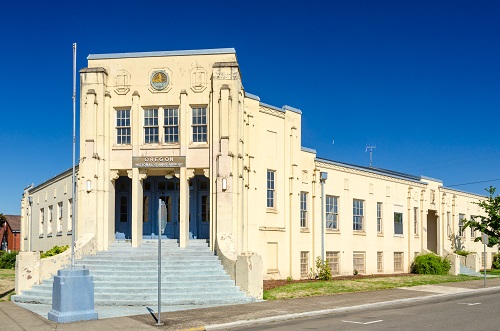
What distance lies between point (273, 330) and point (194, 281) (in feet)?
21.2

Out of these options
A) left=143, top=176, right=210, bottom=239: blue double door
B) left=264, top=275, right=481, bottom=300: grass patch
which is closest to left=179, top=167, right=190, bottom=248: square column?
left=143, top=176, right=210, bottom=239: blue double door

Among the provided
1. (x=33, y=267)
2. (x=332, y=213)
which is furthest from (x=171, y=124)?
(x=332, y=213)

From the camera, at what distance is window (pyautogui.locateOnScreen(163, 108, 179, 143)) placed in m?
24.9

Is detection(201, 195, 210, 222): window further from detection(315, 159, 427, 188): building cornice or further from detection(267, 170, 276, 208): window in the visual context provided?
detection(315, 159, 427, 188): building cornice

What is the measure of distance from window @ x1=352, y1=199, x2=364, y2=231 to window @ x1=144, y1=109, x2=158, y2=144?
13572 mm

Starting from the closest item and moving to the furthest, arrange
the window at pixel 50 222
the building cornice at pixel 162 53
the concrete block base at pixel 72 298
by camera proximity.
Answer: the concrete block base at pixel 72 298 < the building cornice at pixel 162 53 < the window at pixel 50 222

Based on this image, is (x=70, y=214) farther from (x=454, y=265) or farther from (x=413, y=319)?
(x=454, y=265)

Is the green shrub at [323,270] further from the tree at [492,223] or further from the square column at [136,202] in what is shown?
the tree at [492,223]

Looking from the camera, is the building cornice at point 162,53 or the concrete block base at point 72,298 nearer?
the concrete block base at point 72,298

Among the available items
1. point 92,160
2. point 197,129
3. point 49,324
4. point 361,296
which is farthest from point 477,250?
point 49,324

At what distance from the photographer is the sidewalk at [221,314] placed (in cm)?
1509

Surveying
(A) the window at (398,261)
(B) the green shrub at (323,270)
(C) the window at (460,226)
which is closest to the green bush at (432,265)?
(A) the window at (398,261)

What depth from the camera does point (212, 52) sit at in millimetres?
24750

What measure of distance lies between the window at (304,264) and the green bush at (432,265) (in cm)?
966
